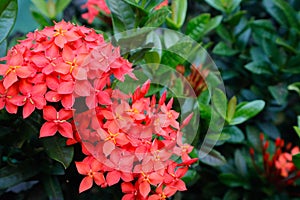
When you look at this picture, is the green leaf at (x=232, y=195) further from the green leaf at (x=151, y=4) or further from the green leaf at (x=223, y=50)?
the green leaf at (x=151, y=4)

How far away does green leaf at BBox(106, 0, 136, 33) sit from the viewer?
1.34 m

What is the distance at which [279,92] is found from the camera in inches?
71.7

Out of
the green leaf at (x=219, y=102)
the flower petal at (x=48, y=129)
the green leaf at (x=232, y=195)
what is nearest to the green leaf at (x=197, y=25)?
the green leaf at (x=219, y=102)

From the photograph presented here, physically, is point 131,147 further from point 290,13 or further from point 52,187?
point 290,13

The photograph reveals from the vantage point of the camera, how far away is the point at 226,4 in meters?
1.87

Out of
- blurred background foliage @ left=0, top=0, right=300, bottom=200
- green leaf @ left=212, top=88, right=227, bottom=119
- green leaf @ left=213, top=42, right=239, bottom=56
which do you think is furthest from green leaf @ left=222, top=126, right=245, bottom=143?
green leaf @ left=213, top=42, right=239, bottom=56

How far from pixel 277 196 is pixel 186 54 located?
2.27 ft

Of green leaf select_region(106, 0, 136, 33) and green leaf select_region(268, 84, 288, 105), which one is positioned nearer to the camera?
green leaf select_region(106, 0, 136, 33)

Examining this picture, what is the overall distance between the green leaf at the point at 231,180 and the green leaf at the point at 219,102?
14.5 inches

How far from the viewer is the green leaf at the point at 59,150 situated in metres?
1.13

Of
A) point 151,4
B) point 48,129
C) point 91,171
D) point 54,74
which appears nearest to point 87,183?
point 91,171

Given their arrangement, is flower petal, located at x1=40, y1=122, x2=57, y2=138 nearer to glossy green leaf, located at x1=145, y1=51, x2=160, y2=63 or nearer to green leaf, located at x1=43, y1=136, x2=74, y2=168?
green leaf, located at x1=43, y1=136, x2=74, y2=168

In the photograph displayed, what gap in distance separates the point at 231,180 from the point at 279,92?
37 cm

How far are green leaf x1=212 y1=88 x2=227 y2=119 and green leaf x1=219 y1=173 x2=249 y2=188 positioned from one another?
367 millimetres
